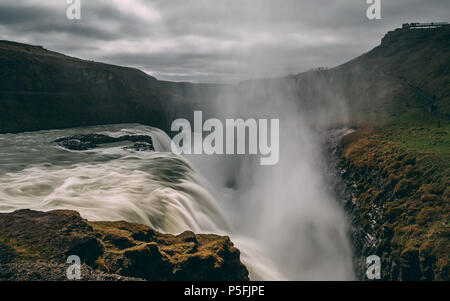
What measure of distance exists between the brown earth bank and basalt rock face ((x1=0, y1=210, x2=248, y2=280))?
1545cm

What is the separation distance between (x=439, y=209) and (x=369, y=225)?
8.02 meters

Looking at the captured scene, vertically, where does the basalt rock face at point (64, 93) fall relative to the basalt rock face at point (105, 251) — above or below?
above

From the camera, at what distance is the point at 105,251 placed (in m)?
14.7

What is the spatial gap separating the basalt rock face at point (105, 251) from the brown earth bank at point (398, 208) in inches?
608

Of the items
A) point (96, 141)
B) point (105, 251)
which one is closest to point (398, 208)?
point (105, 251)

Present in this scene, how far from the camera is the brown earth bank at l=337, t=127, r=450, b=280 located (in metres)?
24.5

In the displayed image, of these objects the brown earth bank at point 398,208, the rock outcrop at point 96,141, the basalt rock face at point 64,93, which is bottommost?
the brown earth bank at point 398,208

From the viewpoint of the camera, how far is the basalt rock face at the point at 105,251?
12.9 m

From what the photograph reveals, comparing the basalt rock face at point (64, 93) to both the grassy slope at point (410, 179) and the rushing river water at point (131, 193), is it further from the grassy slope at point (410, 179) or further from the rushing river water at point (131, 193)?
the grassy slope at point (410, 179)

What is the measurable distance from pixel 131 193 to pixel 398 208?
25498 mm

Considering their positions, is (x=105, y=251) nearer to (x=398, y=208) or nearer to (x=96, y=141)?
(x=398, y=208)

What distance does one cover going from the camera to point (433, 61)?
277 ft

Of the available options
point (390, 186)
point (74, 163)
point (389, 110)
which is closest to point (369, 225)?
point (390, 186)

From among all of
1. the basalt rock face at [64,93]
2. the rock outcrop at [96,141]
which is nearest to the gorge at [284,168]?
the basalt rock face at [64,93]
